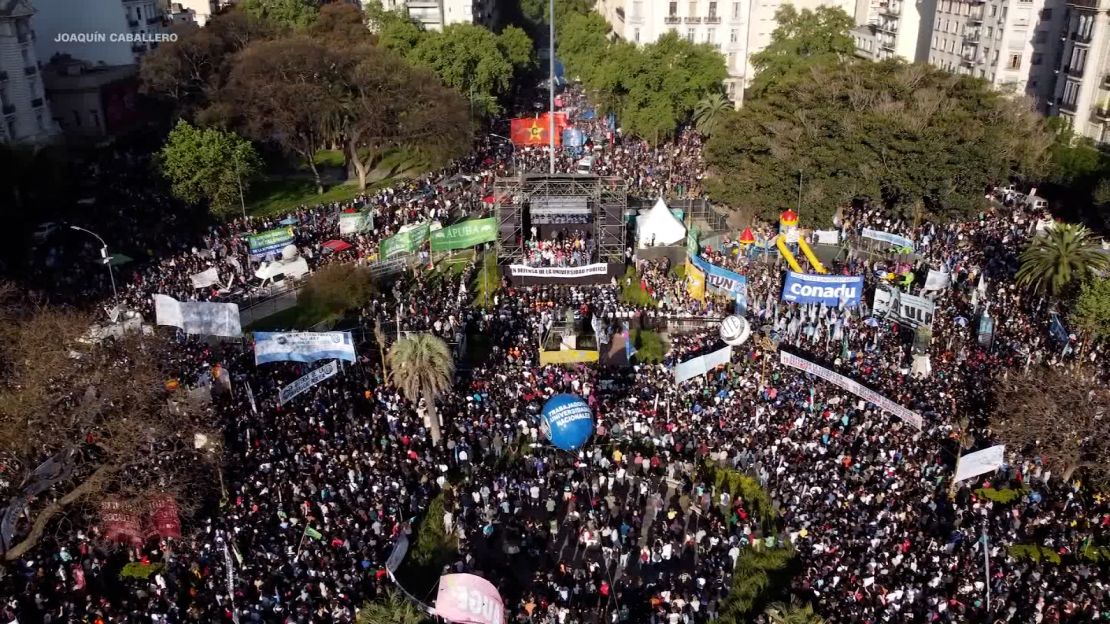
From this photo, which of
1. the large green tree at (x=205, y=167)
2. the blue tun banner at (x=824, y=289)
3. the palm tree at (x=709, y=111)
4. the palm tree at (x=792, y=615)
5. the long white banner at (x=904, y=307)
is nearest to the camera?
the palm tree at (x=792, y=615)

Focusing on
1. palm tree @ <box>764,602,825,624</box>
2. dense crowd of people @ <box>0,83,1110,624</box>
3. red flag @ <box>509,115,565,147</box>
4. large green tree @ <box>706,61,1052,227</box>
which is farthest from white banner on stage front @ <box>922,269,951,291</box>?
red flag @ <box>509,115,565,147</box>

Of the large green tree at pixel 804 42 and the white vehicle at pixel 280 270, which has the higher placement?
the large green tree at pixel 804 42

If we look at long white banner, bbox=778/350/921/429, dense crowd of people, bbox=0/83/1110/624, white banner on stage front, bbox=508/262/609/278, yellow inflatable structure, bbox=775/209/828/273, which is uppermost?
yellow inflatable structure, bbox=775/209/828/273

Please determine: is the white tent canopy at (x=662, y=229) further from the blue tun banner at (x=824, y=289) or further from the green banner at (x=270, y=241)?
the green banner at (x=270, y=241)

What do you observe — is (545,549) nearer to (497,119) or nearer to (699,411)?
(699,411)

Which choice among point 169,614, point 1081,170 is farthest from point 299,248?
point 1081,170

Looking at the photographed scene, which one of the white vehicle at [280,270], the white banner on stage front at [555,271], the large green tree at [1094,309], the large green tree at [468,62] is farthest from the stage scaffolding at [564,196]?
the large green tree at [468,62]

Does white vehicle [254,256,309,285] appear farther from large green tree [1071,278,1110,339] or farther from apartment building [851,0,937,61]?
apartment building [851,0,937,61]

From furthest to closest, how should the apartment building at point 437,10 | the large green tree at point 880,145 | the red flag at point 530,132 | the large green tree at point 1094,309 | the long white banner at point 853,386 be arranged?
the apartment building at point 437,10, the red flag at point 530,132, the large green tree at point 880,145, the large green tree at point 1094,309, the long white banner at point 853,386
